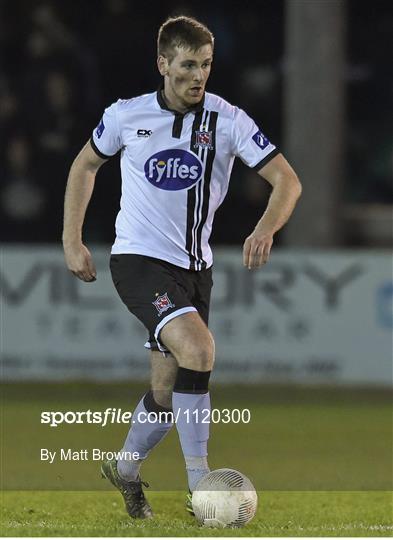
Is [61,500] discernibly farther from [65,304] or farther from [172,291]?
[65,304]

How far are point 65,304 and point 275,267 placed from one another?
1492mm

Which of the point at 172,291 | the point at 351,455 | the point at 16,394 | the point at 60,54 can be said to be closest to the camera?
the point at 172,291

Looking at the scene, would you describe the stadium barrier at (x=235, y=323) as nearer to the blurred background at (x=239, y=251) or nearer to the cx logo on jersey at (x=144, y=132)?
the blurred background at (x=239, y=251)

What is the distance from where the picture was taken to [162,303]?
5.75 meters

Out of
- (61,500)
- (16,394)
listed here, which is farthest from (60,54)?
(61,500)

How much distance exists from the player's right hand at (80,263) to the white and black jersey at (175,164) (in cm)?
16

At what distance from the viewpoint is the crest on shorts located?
5.74 metres

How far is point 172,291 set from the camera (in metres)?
5.79

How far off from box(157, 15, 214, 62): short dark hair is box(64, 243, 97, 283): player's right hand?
795 mm

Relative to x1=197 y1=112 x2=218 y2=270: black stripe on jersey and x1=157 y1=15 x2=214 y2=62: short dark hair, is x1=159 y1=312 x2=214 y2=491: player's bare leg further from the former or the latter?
x1=157 y1=15 x2=214 y2=62: short dark hair

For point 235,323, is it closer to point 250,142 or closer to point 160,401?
point 160,401

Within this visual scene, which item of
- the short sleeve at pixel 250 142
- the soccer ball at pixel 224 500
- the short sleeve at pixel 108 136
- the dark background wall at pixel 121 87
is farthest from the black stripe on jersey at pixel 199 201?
the dark background wall at pixel 121 87

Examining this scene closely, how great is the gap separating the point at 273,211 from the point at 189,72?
1.98 ft

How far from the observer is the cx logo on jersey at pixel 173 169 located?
5.81 m
